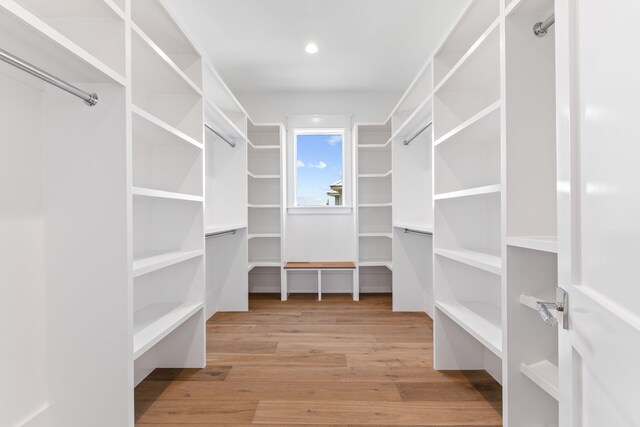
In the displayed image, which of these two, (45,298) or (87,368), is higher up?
(45,298)

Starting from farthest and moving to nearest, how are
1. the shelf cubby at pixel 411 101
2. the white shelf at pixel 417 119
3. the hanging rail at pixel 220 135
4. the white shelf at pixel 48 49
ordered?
1. the shelf cubby at pixel 411 101
2. the hanging rail at pixel 220 135
3. the white shelf at pixel 417 119
4. the white shelf at pixel 48 49

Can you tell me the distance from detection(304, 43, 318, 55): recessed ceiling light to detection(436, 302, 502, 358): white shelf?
2.48 metres

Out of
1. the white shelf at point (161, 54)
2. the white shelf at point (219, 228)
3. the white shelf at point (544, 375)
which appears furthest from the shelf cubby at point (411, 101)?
the white shelf at point (544, 375)

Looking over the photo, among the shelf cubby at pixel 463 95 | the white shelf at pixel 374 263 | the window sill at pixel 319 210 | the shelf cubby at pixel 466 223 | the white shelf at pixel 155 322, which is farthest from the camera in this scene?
the window sill at pixel 319 210

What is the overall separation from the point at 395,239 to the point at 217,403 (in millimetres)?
2339

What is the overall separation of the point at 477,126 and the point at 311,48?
1.97m

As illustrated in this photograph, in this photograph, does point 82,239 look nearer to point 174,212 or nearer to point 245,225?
point 174,212

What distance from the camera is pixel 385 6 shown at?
8.23 feet

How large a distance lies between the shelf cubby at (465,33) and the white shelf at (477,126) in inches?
16.5

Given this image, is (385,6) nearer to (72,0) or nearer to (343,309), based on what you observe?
(72,0)

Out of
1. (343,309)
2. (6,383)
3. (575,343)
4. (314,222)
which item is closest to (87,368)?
(6,383)

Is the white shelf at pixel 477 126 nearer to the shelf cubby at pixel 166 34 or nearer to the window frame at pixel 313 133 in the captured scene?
the shelf cubby at pixel 166 34

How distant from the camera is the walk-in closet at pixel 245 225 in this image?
618mm

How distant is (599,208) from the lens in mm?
572
